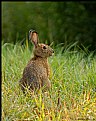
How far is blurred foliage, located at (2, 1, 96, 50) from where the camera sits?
36.2 ft

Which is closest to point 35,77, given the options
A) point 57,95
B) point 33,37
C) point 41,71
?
point 41,71

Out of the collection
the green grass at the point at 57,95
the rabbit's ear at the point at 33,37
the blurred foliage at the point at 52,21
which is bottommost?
the green grass at the point at 57,95

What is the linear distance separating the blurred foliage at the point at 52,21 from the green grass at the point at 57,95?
398 centimetres

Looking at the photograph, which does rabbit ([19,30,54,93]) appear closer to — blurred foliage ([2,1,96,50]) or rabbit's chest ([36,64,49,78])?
rabbit's chest ([36,64,49,78])

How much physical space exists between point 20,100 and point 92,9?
6600mm

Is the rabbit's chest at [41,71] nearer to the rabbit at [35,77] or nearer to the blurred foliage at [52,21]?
the rabbit at [35,77]

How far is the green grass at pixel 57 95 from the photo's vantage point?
475 cm

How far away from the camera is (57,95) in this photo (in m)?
5.23

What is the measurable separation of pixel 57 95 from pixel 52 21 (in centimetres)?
661

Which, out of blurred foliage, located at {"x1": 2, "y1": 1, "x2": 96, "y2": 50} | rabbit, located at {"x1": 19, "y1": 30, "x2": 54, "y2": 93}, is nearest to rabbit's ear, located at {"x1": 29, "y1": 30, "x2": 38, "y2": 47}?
rabbit, located at {"x1": 19, "y1": 30, "x2": 54, "y2": 93}

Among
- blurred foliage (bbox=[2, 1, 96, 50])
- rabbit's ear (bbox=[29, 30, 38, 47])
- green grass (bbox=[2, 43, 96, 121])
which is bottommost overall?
green grass (bbox=[2, 43, 96, 121])

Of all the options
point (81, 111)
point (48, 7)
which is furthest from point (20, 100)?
point (48, 7)

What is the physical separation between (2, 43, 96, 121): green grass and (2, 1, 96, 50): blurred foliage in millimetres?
3981

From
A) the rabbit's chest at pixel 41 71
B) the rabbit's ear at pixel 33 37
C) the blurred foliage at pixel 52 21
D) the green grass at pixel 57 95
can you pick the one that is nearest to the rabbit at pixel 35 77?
the rabbit's chest at pixel 41 71
